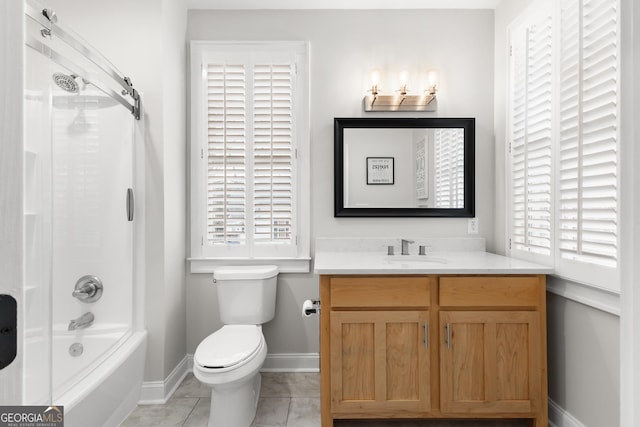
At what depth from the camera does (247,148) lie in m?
2.52

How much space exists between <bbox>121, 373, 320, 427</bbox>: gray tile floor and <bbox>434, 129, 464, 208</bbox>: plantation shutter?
61.5 inches

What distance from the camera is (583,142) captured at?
5.28ft

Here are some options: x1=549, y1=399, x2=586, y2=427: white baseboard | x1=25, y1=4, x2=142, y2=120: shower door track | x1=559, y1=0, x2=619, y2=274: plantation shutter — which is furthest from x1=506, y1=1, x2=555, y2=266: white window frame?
x1=25, y1=4, x2=142, y2=120: shower door track

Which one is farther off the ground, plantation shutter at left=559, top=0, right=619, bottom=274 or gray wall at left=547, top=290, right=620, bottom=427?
plantation shutter at left=559, top=0, right=619, bottom=274

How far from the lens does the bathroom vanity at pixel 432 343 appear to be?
5.74 feet

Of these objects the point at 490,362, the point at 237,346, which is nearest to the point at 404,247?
the point at 490,362

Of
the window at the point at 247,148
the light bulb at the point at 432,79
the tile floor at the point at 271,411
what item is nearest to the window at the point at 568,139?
the light bulb at the point at 432,79

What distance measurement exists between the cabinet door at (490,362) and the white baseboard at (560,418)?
17 centimetres

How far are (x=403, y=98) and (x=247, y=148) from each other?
1.15 meters

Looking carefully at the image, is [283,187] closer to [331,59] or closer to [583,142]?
[331,59]

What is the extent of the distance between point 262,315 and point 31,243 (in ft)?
4.44

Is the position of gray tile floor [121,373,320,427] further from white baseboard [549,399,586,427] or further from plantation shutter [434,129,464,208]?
plantation shutter [434,129,464,208]

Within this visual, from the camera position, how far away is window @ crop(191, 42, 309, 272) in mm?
2510

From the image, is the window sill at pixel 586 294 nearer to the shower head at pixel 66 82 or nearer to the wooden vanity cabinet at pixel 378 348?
the wooden vanity cabinet at pixel 378 348
